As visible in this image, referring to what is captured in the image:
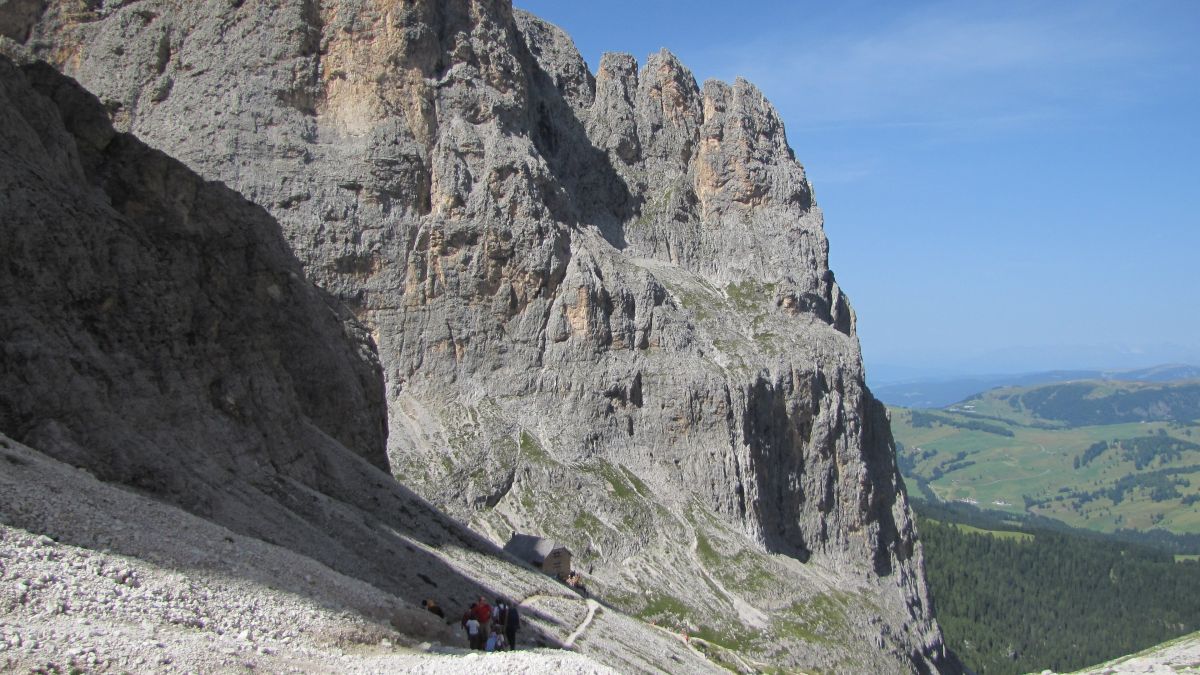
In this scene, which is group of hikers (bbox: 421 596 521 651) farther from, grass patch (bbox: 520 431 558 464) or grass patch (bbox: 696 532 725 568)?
grass patch (bbox: 520 431 558 464)

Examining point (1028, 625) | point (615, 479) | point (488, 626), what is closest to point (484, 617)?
point (488, 626)

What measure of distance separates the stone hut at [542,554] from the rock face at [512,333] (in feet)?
39.3

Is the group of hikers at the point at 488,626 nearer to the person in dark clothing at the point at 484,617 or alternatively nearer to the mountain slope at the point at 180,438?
the person in dark clothing at the point at 484,617

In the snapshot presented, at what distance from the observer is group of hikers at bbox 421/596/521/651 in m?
31.8

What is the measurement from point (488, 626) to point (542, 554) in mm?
38312

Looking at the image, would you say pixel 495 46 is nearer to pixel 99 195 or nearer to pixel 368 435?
pixel 368 435

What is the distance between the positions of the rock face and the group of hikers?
49869 millimetres

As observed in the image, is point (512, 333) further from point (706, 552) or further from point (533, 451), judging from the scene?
point (706, 552)

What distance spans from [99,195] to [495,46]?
65115mm

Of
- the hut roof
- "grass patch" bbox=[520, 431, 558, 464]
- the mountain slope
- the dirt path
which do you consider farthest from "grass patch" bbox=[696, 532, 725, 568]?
the dirt path

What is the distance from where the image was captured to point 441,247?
98.2 metres

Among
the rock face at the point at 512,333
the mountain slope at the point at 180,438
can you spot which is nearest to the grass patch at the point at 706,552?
the rock face at the point at 512,333

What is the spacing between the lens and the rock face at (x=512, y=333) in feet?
296

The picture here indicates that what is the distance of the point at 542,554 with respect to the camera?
70500 millimetres
